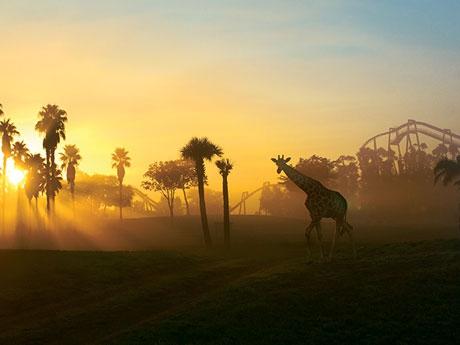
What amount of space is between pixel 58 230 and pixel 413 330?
6816 centimetres

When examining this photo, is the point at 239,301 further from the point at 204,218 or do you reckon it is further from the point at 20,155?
the point at 20,155

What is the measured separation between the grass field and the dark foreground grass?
4 centimetres

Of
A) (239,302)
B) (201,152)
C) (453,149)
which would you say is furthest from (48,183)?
(453,149)

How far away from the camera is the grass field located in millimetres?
14852

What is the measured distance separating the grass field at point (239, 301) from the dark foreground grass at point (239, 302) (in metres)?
0.04

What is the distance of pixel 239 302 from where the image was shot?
59.2ft

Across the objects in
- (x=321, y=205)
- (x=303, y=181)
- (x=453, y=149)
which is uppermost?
(x=453, y=149)

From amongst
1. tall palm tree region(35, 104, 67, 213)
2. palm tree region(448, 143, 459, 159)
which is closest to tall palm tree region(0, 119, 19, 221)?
tall palm tree region(35, 104, 67, 213)

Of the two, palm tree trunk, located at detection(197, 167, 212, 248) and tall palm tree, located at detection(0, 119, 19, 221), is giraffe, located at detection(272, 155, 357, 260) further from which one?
tall palm tree, located at detection(0, 119, 19, 221)

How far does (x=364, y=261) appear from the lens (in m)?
24.6

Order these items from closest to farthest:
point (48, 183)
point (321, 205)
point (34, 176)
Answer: point (321, 205) < point (48, 183) < point (34, 176)

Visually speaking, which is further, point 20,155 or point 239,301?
point 20,155

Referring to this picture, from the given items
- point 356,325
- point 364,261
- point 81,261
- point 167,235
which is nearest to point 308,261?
point 364,261

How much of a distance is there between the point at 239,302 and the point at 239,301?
16 centimetres
